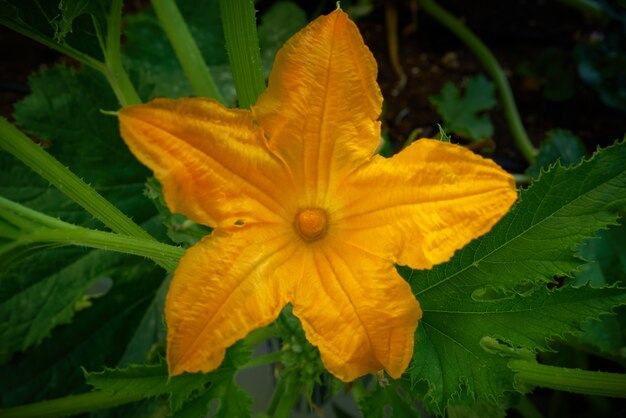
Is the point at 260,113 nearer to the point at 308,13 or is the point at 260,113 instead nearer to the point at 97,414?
the point at 97,414

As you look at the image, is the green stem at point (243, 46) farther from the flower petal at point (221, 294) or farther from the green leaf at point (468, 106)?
the green leaf at point (468, 106)

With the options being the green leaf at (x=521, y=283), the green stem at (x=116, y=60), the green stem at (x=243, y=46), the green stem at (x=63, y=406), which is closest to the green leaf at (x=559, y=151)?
the green leaf at (x=521, y=283)

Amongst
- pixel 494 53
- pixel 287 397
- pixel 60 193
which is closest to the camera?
pixel 287 397

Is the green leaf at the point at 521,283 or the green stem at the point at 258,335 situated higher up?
the green leaf at the point at 521,283

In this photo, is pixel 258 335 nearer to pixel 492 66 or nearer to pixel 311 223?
pixel 311 223

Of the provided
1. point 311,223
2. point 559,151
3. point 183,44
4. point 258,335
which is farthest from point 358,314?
point 559,151
